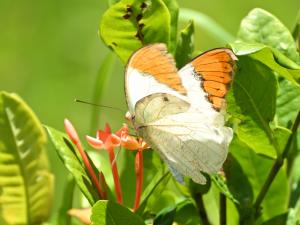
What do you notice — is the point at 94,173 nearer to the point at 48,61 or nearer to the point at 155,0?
the point at 155,0

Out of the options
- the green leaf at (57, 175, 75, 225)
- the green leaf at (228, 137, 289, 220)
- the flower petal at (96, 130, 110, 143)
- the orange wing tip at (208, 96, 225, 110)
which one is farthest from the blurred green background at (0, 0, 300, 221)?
the orange wing tip at (208, 96, 225, 110)

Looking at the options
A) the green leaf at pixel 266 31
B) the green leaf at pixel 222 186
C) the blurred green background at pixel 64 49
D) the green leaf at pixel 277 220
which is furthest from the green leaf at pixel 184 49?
the blurred green background at pixel 64 49

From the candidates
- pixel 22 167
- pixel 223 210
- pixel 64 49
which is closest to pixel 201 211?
pixel 223 210

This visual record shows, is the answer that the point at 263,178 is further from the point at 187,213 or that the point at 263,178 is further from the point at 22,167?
the point at 22,167

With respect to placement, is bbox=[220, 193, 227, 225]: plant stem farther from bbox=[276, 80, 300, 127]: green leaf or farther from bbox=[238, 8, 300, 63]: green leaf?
Answer: bbox=[238, 8, 300, 63]: green leaf

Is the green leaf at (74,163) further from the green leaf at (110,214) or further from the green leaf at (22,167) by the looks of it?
the green leaf at (22,167)

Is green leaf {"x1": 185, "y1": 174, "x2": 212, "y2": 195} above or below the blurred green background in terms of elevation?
above

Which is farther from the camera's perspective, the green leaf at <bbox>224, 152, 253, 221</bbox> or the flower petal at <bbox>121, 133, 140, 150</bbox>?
the green leaf at <bbox>224, 152, 253, 221</bbox>
